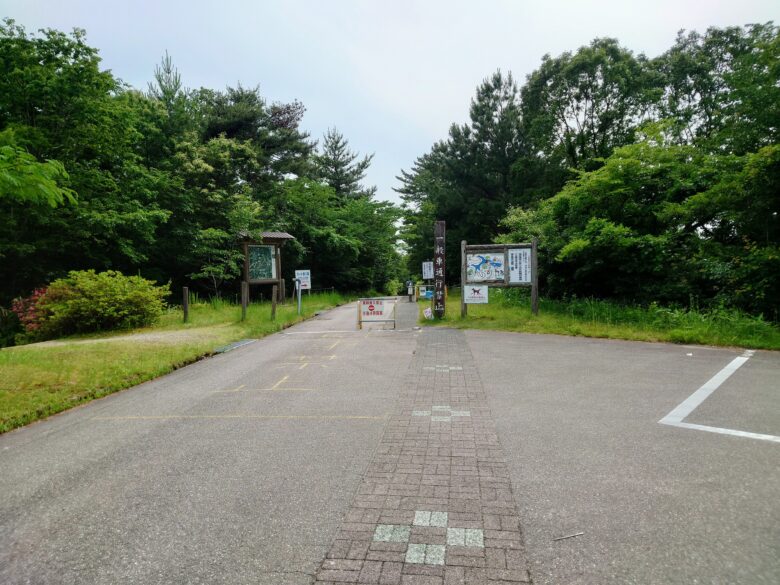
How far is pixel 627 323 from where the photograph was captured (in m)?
10.8

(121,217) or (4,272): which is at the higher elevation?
(121,217)

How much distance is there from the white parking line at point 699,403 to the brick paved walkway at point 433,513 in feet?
6.21

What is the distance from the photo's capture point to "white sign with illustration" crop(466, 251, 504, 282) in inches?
510

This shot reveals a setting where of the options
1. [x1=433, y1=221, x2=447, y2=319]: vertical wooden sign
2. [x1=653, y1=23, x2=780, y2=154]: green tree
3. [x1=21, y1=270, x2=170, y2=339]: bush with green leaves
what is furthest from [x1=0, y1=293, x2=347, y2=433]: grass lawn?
[x1=653, y1=23, x2=780, y2=154]: green tree

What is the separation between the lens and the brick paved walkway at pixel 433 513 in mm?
2184

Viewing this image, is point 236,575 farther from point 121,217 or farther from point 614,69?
point 614,69

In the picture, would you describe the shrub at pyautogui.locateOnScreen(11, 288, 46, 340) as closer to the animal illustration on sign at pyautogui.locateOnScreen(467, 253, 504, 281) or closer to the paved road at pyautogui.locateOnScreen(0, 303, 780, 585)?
the paved road at pyautogui.locateOnScreen(0, 303, 780, 585)

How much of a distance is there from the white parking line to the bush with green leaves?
1314cm

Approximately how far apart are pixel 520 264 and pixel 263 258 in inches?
517

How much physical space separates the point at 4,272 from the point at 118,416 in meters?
16.8

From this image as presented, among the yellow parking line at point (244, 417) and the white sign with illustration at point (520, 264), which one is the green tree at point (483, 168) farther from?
the yellow parking line at point (244, 417)

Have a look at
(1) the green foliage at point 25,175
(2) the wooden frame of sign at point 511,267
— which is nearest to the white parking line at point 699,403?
(2) the wooden frame of sign at point 511,267

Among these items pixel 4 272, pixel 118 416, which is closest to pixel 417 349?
pixel 118 416

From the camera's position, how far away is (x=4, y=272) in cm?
1672
